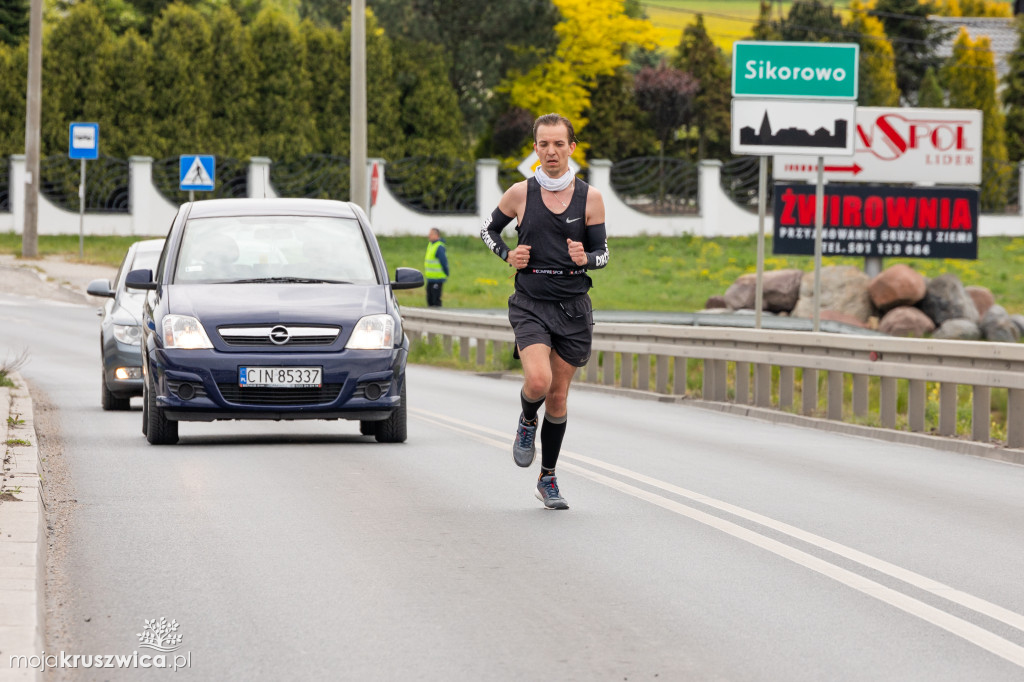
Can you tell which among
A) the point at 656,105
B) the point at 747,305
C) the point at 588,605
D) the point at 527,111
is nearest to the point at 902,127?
the point at 747,305

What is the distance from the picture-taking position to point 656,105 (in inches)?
3034

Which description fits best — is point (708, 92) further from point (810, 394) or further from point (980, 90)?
point (810, 394)

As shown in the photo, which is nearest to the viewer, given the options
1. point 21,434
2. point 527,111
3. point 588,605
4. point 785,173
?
point 588,605

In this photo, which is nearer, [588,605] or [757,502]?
[588,605]

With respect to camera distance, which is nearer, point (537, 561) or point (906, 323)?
point (537, 561)

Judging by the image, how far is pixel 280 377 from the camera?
1206cm

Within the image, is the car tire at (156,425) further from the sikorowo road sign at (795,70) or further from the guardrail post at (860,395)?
the sikorowo road sign at (795,70)

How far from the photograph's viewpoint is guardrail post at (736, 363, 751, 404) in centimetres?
1777

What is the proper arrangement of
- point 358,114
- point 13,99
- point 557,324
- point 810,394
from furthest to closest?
1. point 13,99
2. point 358,114
3. point 810,394
4. point 557,324

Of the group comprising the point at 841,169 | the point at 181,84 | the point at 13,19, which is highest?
the point at 13,19

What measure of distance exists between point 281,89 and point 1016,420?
143 ft

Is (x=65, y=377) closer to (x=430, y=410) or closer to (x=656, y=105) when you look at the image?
(x=430, y=410)

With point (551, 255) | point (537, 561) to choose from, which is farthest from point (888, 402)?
point (537, 561)

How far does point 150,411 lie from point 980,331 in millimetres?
22498
